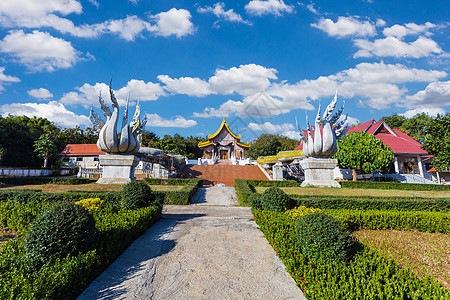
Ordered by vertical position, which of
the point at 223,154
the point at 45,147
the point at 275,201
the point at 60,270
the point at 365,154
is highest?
the point at 45,147

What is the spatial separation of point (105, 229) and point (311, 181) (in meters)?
13.9

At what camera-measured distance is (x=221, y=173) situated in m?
26.7

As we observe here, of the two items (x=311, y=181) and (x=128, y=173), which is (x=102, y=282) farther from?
(x=311, y=181)

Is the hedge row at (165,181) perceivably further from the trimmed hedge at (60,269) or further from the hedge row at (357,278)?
the hedge row at (357,278)

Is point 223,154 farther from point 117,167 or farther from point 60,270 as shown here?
point 60,270

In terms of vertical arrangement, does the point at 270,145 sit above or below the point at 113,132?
above

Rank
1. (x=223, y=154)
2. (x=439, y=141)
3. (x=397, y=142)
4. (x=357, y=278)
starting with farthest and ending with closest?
(x=223, y=154), (x=397, y=142), (x=439, y=141), (x=357, y=278)

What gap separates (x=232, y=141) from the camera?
41.3 m

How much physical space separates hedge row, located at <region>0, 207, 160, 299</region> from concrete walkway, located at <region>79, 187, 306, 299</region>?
0.17 metres

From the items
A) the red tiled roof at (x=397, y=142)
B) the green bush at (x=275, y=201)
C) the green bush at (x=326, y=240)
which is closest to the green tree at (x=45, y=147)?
the green bush at (x=275, y=201)

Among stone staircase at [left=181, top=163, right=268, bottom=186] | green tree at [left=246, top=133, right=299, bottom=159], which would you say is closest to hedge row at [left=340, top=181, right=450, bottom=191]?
stone staircase at [left=181, top=163, right=268, bottom=186]

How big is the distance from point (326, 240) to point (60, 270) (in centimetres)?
395

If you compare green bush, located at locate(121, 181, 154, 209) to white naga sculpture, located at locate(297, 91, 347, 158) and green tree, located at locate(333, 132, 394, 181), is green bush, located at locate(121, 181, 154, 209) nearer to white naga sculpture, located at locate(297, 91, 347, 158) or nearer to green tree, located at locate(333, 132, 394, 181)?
white naga sculpture, located at locate(297, 91, 347, 158)

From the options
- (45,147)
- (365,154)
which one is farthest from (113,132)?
(45,147)
